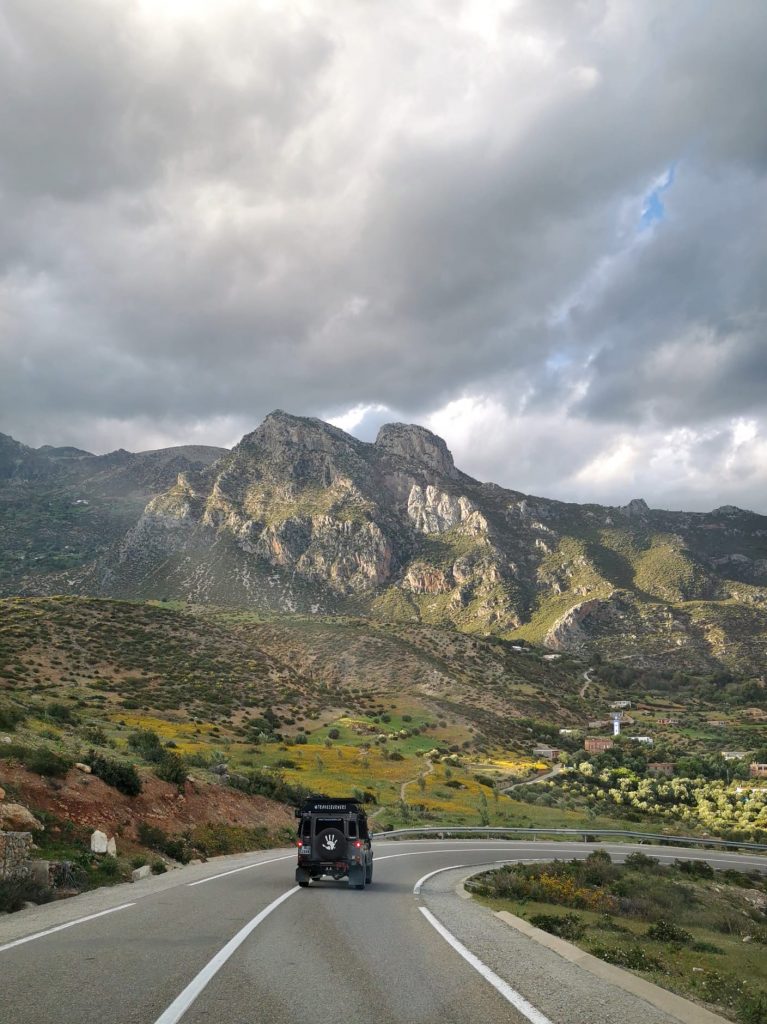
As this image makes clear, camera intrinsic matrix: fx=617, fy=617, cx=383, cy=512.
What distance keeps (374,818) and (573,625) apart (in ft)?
440

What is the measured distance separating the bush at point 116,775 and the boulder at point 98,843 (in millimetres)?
4980

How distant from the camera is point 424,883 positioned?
20.1 m

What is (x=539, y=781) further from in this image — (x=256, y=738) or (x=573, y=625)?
(x=573, y=625)

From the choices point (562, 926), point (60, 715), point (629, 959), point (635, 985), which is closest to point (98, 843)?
point (562, 926)

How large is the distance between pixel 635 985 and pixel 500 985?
6.18 feet

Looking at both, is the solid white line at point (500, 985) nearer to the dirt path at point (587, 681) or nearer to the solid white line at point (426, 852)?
the solid white line at point (426, 852)

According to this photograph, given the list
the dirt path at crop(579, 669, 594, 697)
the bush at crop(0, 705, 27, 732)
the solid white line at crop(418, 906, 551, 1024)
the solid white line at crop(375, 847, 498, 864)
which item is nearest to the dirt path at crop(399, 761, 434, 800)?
the solid white line at crop(375, 847, 498, 864)

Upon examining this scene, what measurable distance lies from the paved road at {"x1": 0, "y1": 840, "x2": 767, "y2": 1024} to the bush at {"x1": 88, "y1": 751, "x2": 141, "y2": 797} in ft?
31.5

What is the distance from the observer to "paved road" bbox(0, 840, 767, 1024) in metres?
6.39

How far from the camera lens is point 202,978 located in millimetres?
7395

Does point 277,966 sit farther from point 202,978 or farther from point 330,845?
point 330,845

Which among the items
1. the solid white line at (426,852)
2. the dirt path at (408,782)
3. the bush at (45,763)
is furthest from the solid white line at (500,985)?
the dirt path at (408,782)

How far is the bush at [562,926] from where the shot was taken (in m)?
13.1

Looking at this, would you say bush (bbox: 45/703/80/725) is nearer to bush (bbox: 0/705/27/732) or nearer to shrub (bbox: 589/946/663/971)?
bush (bbox: 0/705/27/732)
